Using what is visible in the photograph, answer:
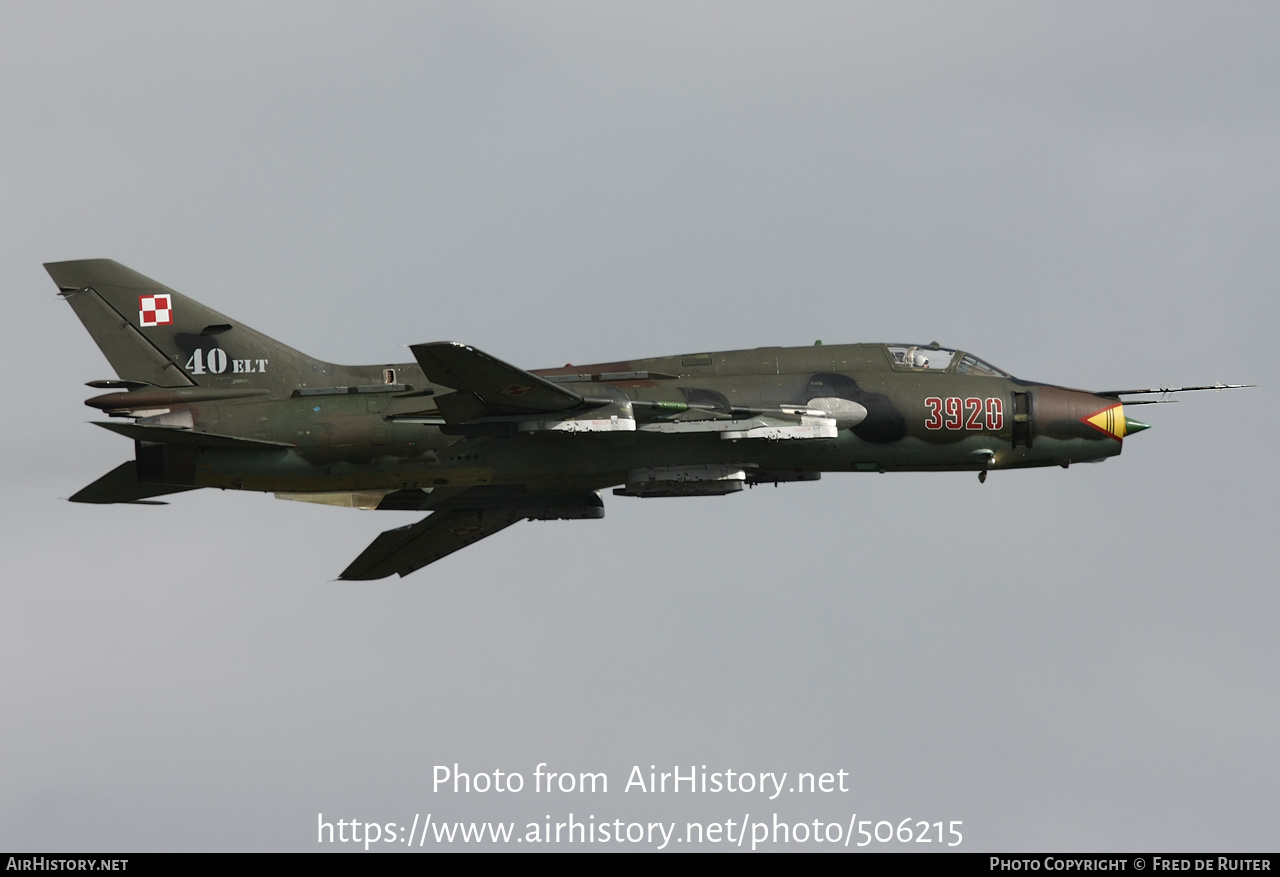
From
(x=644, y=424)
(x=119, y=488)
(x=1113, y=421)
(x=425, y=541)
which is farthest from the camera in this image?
(x=425, y=541)

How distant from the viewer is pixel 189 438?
33844 millimetres

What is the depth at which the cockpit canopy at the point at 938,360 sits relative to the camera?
36.2 metres

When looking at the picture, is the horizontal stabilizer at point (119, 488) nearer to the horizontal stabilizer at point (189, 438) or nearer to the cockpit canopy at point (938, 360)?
the horizontal stabilizer at point (189, 438)

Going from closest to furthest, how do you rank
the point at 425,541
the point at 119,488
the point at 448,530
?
1. the point at 119,488
2. the point at 448,530
3. the point at 425,541

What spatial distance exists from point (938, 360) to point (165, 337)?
15.4m

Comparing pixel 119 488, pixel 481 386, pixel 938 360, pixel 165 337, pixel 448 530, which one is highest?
pixel 165 337

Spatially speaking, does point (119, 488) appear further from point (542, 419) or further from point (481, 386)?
point (542, 419)

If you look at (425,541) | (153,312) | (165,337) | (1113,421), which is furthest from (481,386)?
(1113,421)

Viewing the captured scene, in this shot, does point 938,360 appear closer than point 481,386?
No

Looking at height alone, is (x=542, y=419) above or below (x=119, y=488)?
above

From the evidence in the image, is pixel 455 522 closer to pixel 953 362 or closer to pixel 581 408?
pixel 581 408

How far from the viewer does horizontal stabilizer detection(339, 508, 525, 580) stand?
3769 centimetres

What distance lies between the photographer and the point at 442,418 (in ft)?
111

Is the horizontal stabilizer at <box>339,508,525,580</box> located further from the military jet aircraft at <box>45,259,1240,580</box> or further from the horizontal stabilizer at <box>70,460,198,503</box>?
the horizontal stabilizer at <box>70,460,198,503</box>
